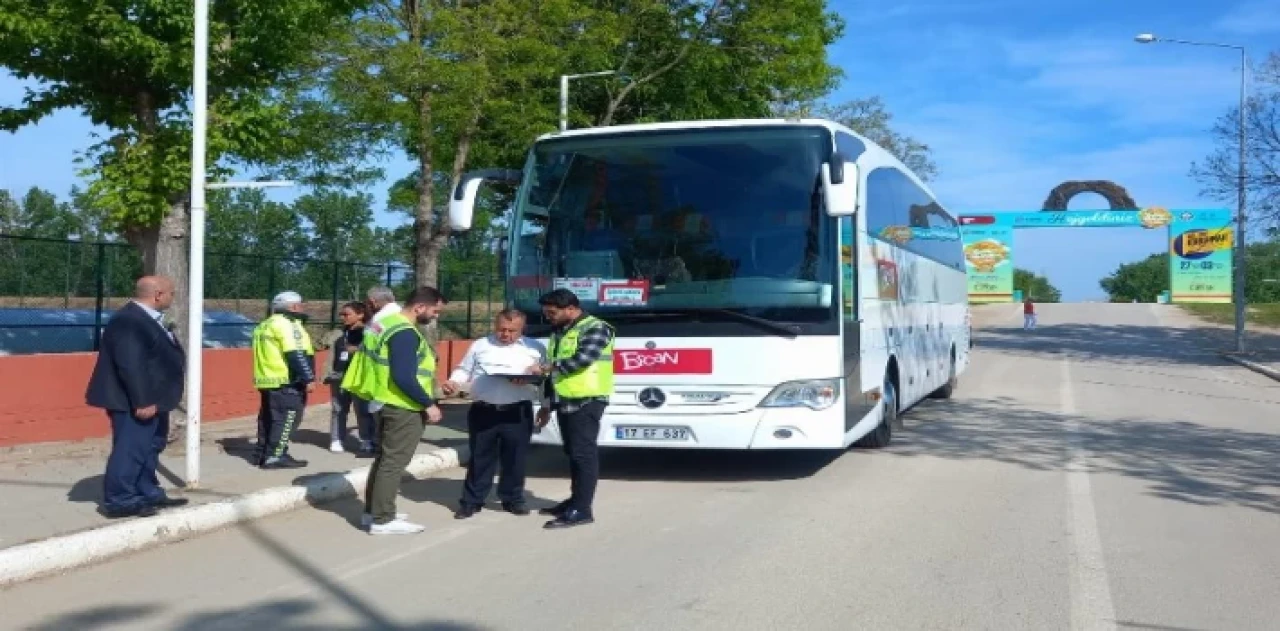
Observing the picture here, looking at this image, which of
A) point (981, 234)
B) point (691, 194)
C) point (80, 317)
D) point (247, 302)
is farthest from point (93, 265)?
point (981, 234)

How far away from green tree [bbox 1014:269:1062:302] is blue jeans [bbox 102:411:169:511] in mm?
135353

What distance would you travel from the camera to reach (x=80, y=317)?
12.5m

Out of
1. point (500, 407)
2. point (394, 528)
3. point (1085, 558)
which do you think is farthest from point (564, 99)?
point (1085, 558)

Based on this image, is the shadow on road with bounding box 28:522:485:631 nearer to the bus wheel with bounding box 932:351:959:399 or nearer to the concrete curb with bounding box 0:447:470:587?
the concrete curb with bounding box 0:447:470:587

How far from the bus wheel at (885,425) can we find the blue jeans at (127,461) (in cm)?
721

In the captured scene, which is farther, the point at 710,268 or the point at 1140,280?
the point at 1140,280

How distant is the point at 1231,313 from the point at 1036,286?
349 feet

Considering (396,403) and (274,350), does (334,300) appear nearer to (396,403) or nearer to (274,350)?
(274,350)

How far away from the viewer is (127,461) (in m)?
7.86

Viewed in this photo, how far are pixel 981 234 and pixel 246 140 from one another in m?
51.5

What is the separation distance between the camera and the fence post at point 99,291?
41.0 ft

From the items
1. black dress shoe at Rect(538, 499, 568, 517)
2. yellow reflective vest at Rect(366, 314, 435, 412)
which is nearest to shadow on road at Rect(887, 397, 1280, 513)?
black dress shoe at Rect(538, 499, 568, 517)


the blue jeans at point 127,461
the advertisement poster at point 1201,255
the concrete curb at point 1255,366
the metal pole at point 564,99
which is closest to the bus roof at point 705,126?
the blue jeans at point 127,461

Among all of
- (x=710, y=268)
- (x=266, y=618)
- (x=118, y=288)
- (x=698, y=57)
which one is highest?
(x=698, y=57)
